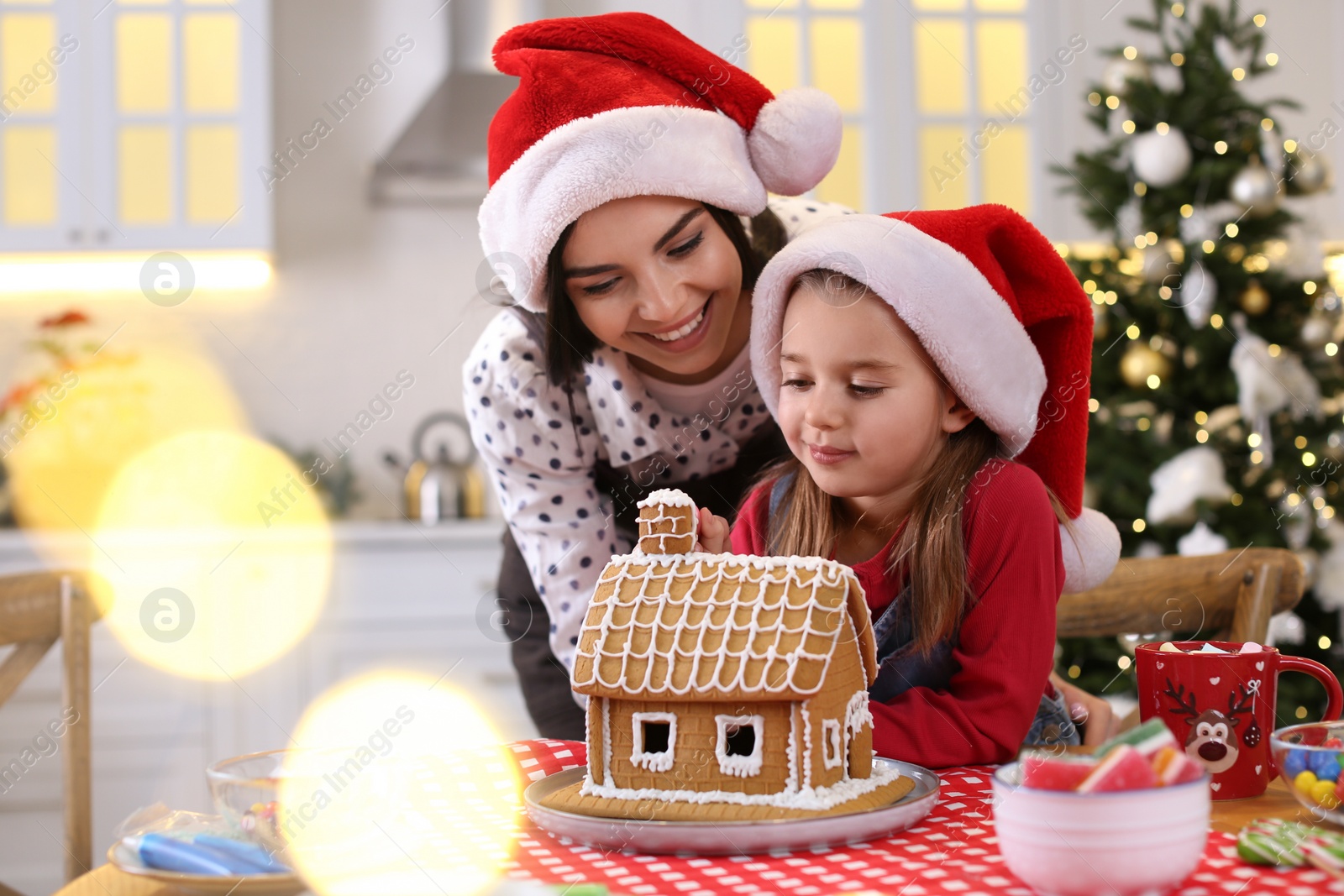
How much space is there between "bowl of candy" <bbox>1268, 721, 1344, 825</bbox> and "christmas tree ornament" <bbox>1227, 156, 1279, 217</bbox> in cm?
198

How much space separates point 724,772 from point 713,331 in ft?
2.02

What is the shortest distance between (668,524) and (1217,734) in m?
0.37

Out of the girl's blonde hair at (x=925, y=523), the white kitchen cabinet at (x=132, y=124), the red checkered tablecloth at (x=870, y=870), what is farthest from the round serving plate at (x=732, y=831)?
the white kitchen cabinet at (x=132, y=124)

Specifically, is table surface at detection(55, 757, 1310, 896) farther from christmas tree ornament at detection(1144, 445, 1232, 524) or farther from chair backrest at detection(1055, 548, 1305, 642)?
christmas tree ornament at detection(1144, 445, 1232, 524)

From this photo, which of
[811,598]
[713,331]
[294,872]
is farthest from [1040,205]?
[294,872]

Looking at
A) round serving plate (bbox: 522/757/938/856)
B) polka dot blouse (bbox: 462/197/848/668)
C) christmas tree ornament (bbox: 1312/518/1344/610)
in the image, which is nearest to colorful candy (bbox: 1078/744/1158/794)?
round serving plate (bbox: 522/757/938/856)

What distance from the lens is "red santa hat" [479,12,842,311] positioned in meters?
1.12

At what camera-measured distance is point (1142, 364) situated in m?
2.40

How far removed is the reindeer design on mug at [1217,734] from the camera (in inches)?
28.3

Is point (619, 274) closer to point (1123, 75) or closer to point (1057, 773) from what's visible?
point (1057, 773)

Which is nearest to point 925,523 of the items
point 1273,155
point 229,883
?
point 229,883

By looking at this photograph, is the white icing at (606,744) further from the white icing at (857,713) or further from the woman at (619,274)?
the woman at (619,274)

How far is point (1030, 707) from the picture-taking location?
882 mm

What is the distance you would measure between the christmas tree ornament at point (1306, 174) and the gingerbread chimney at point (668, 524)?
2.15 m
